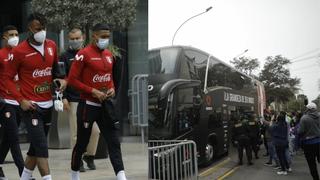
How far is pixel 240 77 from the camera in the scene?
5.34m

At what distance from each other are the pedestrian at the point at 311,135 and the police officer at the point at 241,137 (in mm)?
627

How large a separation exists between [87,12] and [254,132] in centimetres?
377

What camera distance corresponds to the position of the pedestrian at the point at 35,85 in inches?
198

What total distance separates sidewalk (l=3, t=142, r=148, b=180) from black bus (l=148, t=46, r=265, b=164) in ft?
2.36

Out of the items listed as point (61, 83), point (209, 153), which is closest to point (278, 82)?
point (209, 153)

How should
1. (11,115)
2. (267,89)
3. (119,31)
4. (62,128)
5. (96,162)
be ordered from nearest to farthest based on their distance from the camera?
(267,89) → (11,115) → (96,162) → (119,31) → (62,128)

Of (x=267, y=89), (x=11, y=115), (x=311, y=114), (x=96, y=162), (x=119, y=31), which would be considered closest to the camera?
(x=267, y=89)

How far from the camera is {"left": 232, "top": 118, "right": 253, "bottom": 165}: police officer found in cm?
548

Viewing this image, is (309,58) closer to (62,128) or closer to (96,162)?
(96,162)

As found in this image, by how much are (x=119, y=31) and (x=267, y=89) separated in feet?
13.0

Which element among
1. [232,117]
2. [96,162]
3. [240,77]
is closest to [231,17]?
[240,77]

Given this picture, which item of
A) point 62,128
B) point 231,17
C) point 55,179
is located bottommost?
point 55,179

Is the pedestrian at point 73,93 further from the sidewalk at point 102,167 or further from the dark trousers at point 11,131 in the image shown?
the dark trousers at point 11,131

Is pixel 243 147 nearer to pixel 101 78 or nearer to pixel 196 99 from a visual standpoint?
pixel 196 99
